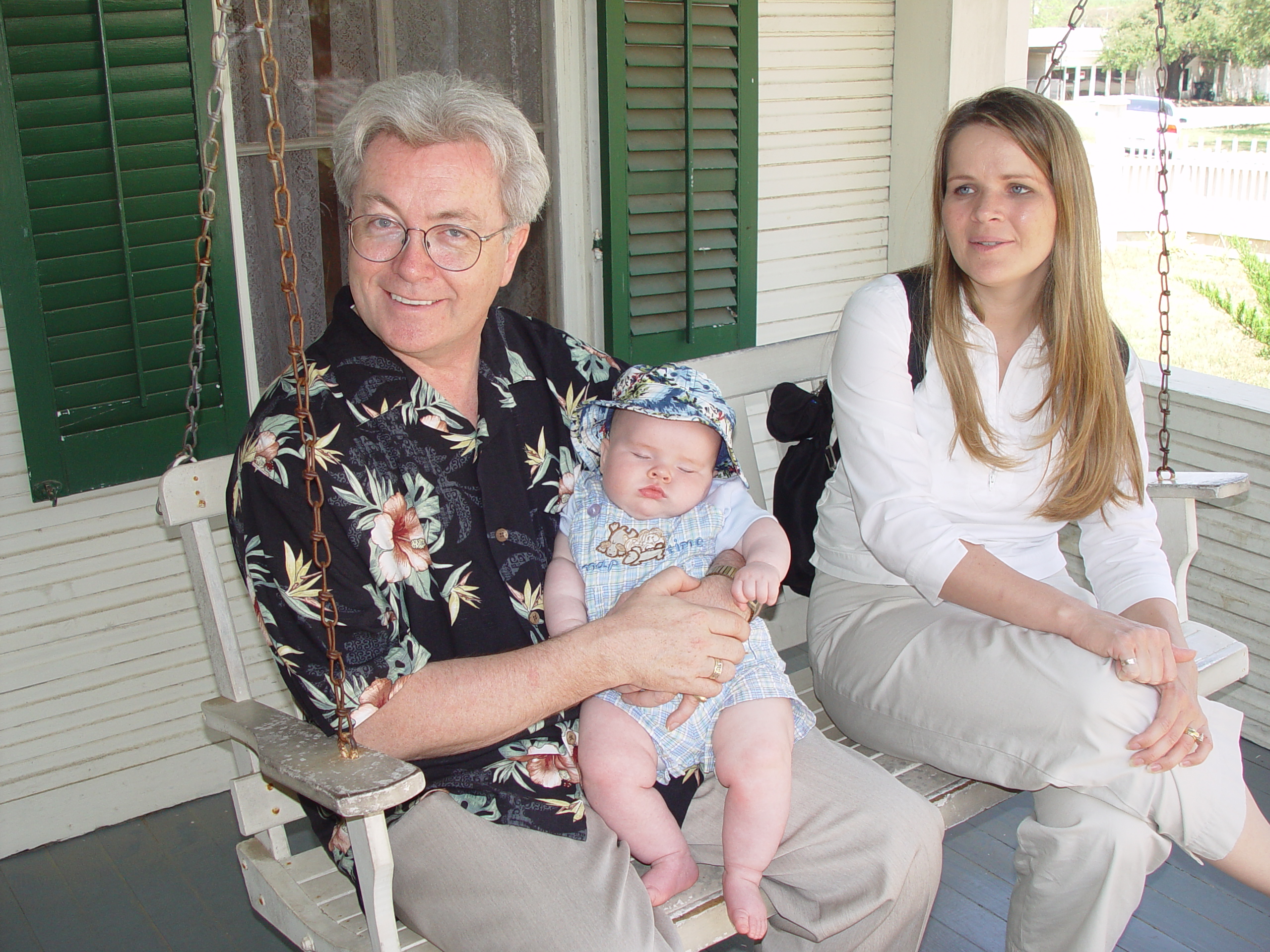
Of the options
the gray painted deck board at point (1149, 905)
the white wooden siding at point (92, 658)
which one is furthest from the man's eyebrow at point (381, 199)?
the gray painted deck board at point (1149, 905)

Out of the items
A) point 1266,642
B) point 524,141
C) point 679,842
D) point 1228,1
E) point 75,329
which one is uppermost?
point 1228,1

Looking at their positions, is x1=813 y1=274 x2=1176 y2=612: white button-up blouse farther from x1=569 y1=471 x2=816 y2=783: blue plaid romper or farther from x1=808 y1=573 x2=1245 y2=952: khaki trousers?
x1=569 y1=471 x2=816 y2=783: blue plaid romper

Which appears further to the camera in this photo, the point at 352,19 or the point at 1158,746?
the point at 352,19

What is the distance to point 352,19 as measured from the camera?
10.0ft

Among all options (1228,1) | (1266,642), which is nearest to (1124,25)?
(1228,1)

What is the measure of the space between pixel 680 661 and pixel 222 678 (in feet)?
2.70

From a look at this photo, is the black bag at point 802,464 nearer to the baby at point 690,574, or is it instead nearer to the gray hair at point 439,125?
the baby at point 690,574

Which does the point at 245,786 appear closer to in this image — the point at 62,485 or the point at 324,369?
the point at 324,369

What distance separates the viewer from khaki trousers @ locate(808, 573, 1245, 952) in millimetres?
1831

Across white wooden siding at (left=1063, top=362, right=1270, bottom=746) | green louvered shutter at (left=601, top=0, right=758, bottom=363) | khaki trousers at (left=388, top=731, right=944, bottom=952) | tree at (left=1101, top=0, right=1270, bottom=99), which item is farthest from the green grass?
khaki trousers at (left=388, top=731, right=944, bottom=952)

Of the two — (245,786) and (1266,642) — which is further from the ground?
(245,786)

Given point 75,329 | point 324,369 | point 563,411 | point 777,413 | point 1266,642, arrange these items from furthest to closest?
point 1266,642 < point 75,329 < point 777,413 < point 563,411 < point 324,369

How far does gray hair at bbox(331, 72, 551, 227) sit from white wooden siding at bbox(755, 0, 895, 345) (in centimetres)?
221

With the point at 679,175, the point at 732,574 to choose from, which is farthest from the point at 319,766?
the point at 679,175
